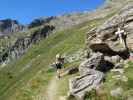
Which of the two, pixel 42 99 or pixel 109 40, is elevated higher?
pixel 109 40

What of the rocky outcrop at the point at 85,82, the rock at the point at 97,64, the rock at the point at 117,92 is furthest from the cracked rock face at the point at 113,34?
the rock at the point at 117,92

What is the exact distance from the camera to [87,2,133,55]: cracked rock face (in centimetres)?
3969

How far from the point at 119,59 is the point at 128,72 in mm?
6730

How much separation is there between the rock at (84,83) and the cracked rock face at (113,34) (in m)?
7.63

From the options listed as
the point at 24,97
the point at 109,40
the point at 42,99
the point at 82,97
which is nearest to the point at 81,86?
the point at 82,97

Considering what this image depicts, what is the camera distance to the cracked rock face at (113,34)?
3969cm

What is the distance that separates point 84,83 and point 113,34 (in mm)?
11014

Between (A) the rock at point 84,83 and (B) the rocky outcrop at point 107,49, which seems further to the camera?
(B) the rocky outcrop at point 107,49

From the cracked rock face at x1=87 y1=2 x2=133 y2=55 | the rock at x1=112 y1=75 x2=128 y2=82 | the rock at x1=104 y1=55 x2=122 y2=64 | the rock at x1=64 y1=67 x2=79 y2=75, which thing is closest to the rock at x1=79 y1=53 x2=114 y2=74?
the rock at x1=104 y1=55 x2=122 y2=64

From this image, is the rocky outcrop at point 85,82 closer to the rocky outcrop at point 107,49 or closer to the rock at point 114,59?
the rocky outcrop at point 107,49

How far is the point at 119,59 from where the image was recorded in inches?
1575

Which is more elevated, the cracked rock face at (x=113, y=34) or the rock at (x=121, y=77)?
the cracked rock face at (x=113, y=34)

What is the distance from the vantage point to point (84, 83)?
32312mm

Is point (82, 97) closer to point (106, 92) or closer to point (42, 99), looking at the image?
point (106, 92)
